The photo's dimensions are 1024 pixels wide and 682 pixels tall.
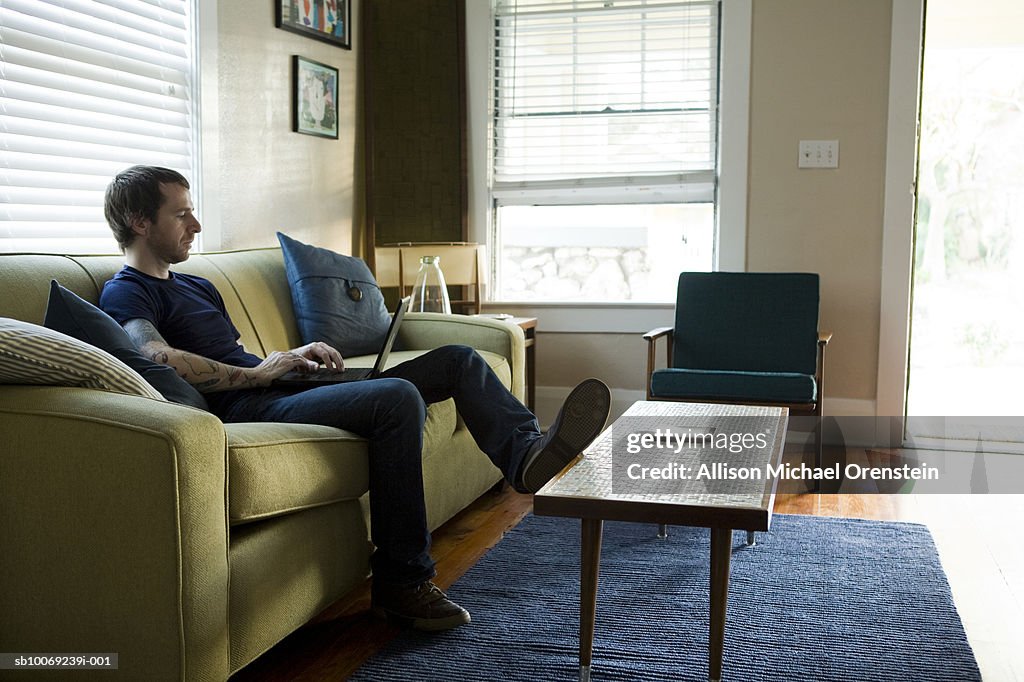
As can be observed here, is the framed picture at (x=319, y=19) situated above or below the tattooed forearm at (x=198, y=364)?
above

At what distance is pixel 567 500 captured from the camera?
6.12 feet

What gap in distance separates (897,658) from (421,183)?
3150 millimetres

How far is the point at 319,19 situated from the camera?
4.19 meters

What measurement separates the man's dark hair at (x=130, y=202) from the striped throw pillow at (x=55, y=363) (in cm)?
72

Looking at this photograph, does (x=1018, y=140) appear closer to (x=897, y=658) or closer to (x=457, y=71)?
(x=457, y=71)

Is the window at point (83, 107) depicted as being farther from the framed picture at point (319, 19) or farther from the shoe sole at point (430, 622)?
the shoe sole at point (430, 622)

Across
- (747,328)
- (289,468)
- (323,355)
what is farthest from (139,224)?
(747,328)

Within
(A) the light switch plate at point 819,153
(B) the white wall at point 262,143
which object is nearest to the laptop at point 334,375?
(B) the white wall at point 262,143

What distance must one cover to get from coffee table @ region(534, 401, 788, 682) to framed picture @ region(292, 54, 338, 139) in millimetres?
2295

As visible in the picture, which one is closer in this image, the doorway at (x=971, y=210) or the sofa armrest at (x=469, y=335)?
the sofa armrest at (x=469, y=335)

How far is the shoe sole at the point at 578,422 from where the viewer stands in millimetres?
Result: 2168

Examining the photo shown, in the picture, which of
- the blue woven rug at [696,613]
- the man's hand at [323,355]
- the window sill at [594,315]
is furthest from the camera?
the window sill at [594,315]

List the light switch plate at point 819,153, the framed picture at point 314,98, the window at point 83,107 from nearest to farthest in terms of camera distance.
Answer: the window at point 83,107 < the framed picture at point 314,98 < the light switch plate at point 819,153

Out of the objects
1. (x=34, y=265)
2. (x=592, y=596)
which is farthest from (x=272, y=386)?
(x=592, y=596)
